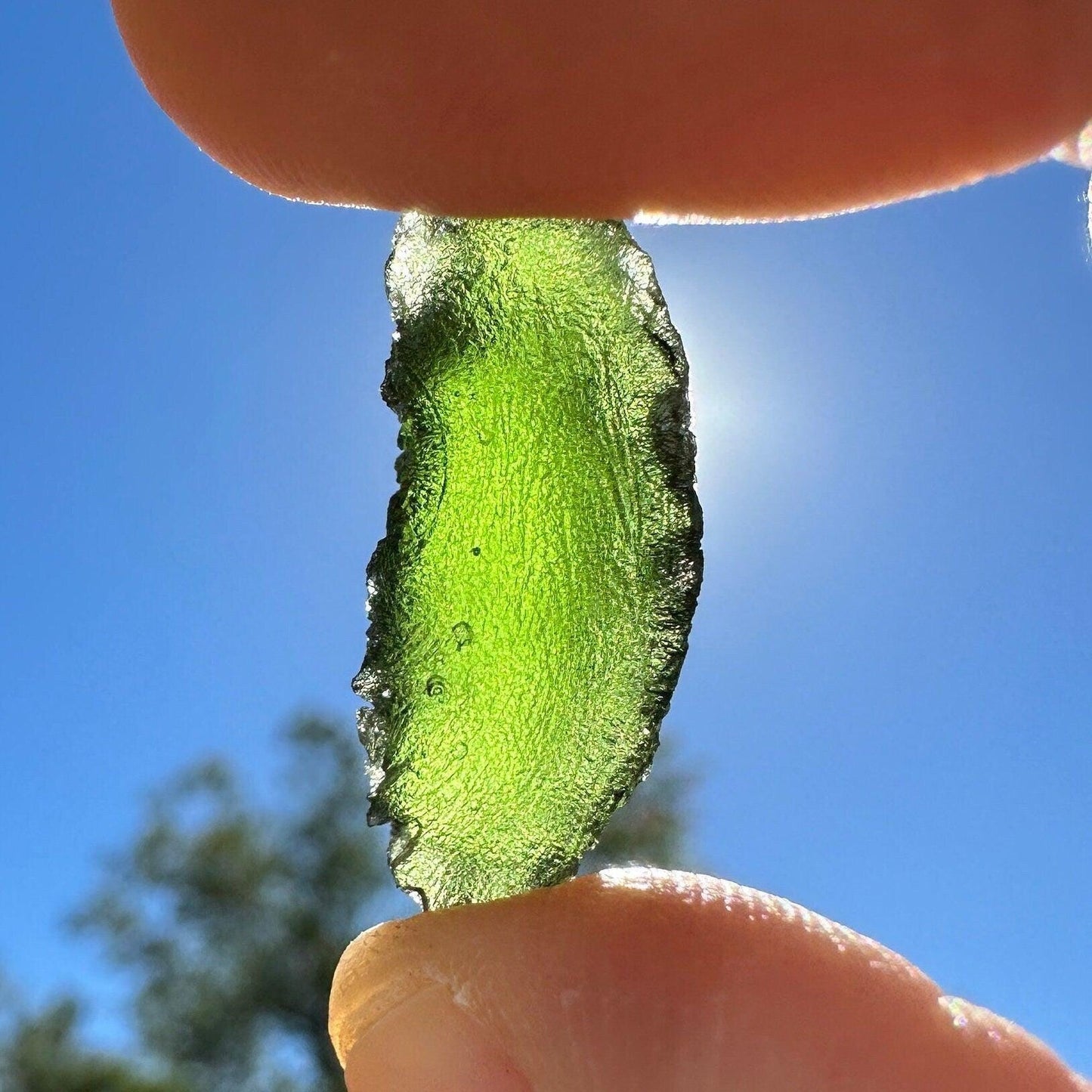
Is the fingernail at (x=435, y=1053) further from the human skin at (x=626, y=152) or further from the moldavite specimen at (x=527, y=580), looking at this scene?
the moldavite specimen at (x=527, y=580)

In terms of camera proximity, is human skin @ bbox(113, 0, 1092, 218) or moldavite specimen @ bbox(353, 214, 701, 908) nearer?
human skin @ bbox(113, 0, 1092, 218)

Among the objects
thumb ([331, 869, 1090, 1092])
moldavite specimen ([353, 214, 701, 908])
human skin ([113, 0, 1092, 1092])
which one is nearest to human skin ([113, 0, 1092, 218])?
human skin ([113, 0, 1092, 1092])

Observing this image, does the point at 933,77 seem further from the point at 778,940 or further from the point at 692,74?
the point at 778,940

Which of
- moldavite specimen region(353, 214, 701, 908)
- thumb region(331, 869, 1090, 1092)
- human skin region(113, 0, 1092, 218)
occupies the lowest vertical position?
thumb region(331, 869, 1090, 1092)

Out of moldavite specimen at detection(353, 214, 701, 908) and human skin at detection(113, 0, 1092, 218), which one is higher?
human skin at detection(113, 0, 1092, 218)

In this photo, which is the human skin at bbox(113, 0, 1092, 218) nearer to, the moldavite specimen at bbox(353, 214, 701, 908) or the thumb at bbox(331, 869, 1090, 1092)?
the moldavite specimen at bbox(353, 214, 701, 908)

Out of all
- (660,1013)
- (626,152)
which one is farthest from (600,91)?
(660,1013)

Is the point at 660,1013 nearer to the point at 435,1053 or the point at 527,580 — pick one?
the point at 435,1053

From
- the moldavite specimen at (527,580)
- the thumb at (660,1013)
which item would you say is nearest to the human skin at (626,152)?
the thumb at (660,1013)

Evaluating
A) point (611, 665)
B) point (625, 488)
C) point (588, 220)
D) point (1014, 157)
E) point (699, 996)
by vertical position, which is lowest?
point (699, 996)

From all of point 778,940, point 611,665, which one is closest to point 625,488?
point 611,665
